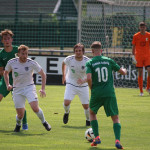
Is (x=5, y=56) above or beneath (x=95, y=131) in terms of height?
above

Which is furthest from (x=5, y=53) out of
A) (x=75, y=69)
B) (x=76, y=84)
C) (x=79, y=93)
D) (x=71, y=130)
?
(x=71, y=130)

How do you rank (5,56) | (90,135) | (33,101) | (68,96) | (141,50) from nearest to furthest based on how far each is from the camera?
(90,135) < (33,101) < (5,56) < (68,96) < (141,50)

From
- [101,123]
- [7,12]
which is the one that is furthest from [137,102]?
[7,12]

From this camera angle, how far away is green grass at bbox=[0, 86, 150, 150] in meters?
7.98

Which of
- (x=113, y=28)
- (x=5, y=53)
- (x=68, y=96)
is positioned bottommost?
(x=68, y=96)

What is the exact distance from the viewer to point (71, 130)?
9672 millimetres

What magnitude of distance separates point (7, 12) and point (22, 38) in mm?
5765

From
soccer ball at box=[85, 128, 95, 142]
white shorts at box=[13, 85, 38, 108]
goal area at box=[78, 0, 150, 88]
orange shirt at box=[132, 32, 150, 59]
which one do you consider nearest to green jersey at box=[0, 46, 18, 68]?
white shorts at box=[13, 85, 38, 108]

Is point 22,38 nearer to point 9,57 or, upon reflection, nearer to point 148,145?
point 9,57

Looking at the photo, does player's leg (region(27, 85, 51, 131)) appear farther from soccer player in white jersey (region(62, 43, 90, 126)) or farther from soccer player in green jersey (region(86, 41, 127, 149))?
soccer player in green jersey (region(86, 41, 127, 149))

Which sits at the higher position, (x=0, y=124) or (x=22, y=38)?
(x=22, y=38)

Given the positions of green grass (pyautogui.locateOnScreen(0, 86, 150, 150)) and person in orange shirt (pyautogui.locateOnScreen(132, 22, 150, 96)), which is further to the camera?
person in orange shirt (pyautogui.locateOnScreen(132, 22, 150, 96))

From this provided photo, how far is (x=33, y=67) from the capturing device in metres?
9.38

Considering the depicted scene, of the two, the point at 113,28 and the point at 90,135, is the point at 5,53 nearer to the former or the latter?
the point at 90,135
